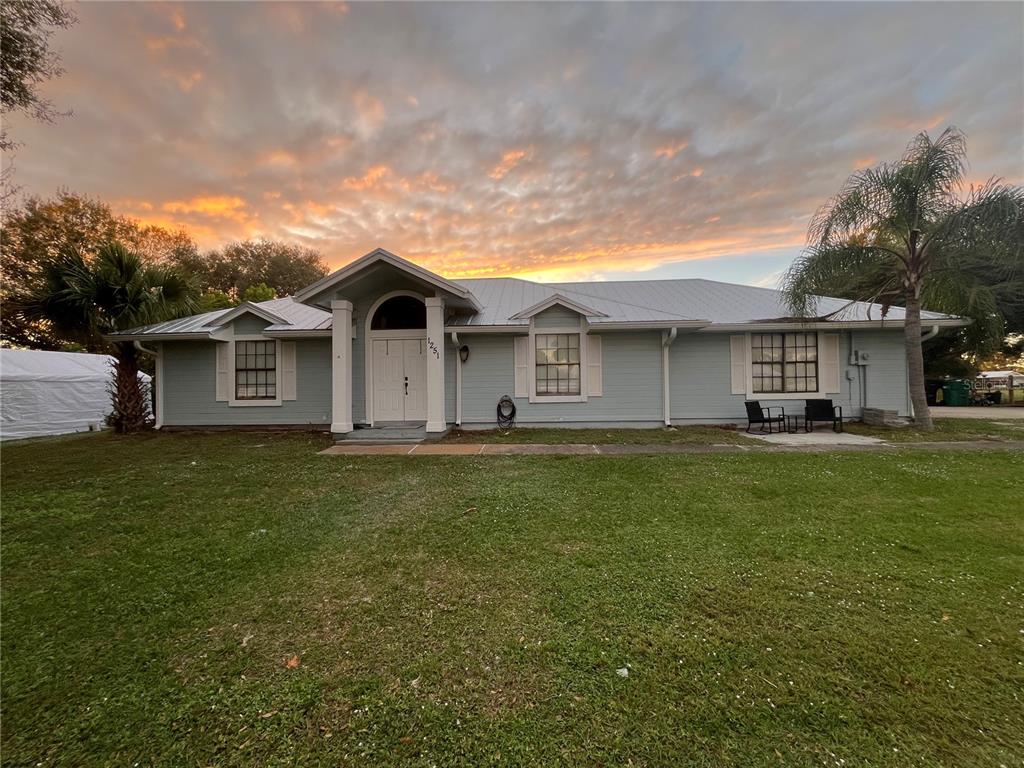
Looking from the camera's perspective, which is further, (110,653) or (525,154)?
(525,154)

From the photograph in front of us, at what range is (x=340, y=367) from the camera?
9984 mm

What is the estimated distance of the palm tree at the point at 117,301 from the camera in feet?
33.0

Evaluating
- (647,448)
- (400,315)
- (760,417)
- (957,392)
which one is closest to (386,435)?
(400,315)

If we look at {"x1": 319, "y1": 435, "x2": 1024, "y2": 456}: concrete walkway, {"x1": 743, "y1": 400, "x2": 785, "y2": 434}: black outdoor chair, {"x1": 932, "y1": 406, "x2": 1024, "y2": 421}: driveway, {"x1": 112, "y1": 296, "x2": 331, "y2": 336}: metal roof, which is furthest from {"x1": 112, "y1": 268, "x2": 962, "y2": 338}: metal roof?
{"x1": 932, "y1": 406, "x2": 1024, "y2": 421}: driveway

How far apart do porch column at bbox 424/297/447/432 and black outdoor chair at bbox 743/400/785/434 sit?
792cm

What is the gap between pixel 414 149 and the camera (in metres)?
11.8

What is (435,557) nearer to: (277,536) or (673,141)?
(277,536)

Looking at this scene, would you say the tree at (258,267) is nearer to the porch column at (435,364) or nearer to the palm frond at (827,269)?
the porch column at (435,364)

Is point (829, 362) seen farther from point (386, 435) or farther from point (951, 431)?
point (386, 435)

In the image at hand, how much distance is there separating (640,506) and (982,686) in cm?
296

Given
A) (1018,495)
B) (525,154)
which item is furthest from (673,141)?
(1018,495)

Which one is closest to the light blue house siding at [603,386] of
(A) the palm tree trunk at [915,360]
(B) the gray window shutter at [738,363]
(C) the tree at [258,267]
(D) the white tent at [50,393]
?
(B) the gray window shutter at [738,363]

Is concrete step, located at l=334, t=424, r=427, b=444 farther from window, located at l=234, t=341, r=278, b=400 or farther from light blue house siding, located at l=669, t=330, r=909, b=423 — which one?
light blue house siding, located at l=669, t=330, r=909, b=423

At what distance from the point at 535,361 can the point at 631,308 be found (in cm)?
328
